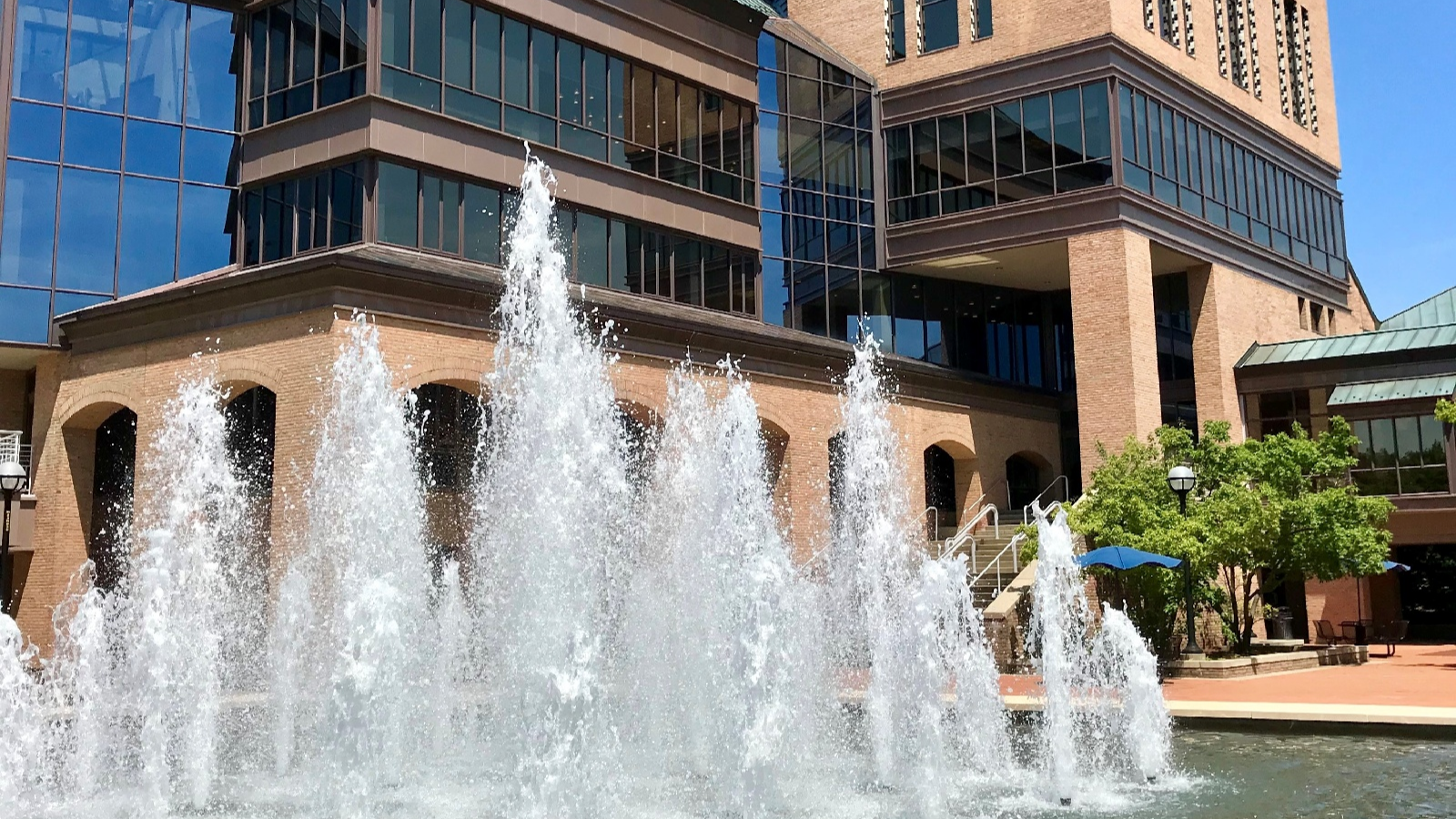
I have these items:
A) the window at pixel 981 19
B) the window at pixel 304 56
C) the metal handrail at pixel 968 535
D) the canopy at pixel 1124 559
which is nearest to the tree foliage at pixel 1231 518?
the canopy at pixel 1124 559

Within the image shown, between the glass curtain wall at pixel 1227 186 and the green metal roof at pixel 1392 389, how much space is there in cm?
506

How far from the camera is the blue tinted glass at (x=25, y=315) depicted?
2419 cm

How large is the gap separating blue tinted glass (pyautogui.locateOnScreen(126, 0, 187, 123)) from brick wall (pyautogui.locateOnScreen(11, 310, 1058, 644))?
525cm

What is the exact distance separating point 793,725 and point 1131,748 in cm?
345

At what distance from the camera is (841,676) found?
22.5 meters

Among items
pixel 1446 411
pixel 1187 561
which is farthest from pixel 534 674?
pixel 1446 411

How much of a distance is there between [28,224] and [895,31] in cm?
2032

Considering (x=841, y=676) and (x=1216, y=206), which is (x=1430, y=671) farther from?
Result: (x=1216, y=206)

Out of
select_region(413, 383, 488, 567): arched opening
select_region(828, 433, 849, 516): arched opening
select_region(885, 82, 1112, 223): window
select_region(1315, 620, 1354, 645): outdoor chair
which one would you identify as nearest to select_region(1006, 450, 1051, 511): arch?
select_region(828, 433, 849, 516): arched opening

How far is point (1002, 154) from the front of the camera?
31.8 meters

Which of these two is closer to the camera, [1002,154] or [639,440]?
[639,440]

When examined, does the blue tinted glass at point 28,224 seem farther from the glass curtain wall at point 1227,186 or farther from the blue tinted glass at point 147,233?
the glass curtain wall at point 1227,186

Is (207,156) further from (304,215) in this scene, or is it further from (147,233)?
(304,215)

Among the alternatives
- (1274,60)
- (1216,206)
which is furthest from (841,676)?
(1274,60)
